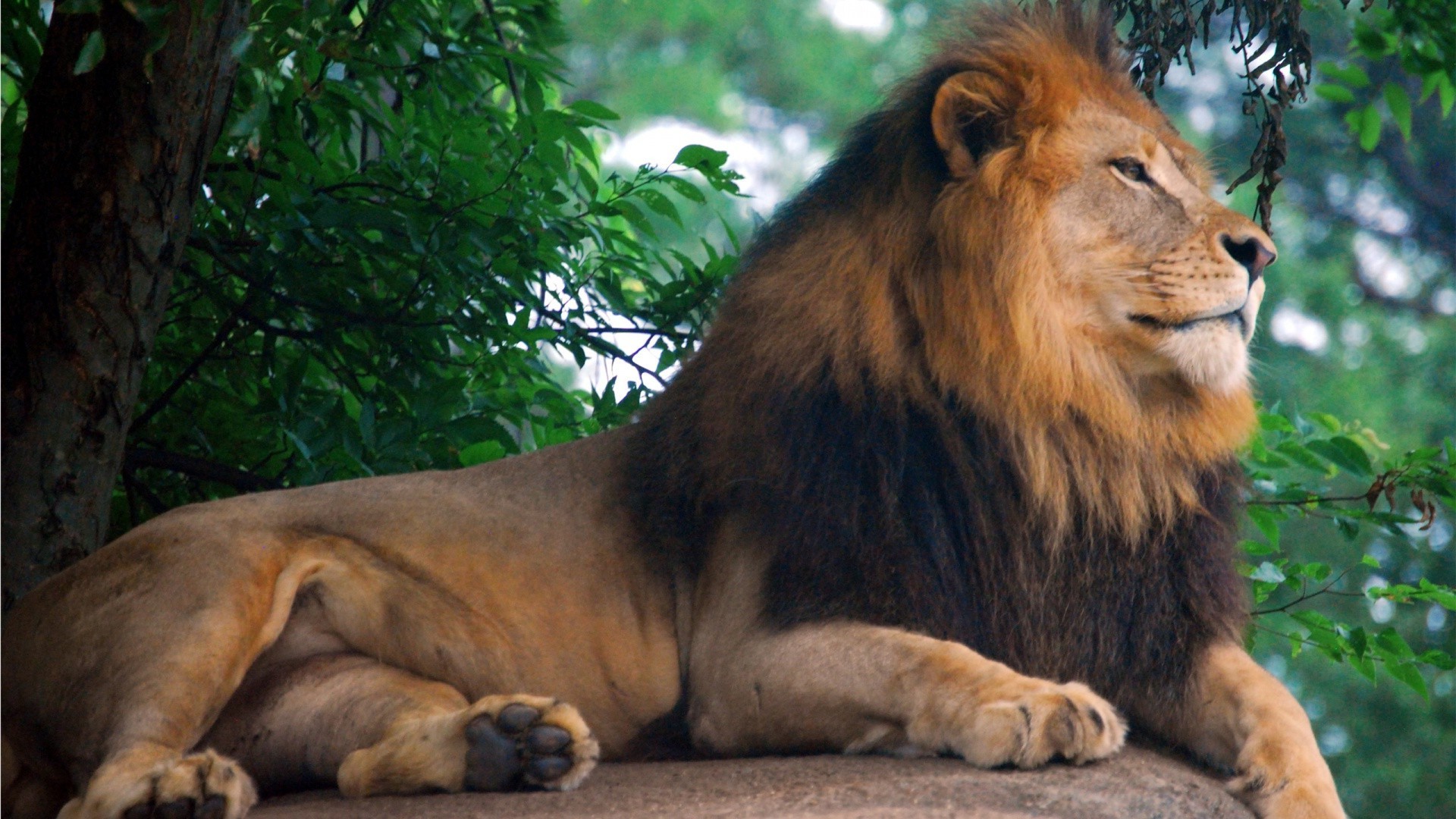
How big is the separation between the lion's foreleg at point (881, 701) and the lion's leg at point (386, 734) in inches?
15.6

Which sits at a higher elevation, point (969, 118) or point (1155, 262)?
point (969, 118)

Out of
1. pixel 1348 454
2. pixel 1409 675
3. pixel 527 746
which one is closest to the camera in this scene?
pixel 527 746

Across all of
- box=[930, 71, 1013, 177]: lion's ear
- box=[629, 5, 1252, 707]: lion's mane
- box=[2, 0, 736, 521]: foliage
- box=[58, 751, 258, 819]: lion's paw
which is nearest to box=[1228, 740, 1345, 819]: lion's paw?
box=[629, 5, 1252, 707]: lion's mane

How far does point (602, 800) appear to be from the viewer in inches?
96.0

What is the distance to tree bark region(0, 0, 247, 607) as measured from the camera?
307 cm

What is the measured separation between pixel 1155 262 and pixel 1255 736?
2.96 feet

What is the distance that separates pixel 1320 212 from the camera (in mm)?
14391

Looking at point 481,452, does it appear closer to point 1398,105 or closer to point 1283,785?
point 1283,785

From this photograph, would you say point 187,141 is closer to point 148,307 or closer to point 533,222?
point 148,307

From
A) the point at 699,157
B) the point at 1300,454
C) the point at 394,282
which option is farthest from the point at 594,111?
the point at 1300,454

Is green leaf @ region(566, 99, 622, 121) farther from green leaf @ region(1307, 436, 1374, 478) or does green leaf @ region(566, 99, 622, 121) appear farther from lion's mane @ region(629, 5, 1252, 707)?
green leaf @ region(1307, 436, 1374, 478)

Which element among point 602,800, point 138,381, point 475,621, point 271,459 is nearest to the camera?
point 602,800

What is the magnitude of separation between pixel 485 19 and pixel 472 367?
1090 mm

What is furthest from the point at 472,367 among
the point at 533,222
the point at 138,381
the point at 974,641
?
the point at 974,641
